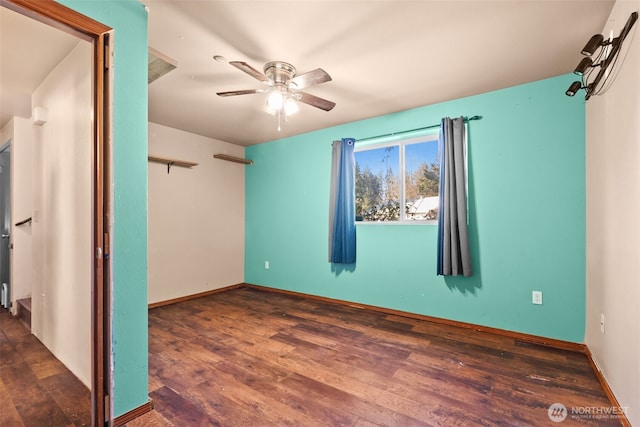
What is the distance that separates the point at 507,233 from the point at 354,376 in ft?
6.47

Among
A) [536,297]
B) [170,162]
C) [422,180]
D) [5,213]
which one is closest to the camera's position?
[536,297]

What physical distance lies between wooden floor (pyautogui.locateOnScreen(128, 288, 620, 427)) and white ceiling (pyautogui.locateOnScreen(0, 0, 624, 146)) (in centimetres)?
237

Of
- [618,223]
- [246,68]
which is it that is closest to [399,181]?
[618,223]

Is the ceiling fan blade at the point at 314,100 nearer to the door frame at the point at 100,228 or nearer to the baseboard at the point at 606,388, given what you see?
the door frame at the point at 100,228

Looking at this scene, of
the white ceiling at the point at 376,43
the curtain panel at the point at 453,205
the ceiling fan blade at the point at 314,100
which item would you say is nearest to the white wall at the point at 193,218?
the white ceiling at the point at 376,43

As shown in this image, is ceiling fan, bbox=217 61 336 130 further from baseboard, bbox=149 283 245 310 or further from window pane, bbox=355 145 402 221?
baseboard, bbox=149 283 245 310

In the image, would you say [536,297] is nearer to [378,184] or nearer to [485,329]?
→ [485,329]

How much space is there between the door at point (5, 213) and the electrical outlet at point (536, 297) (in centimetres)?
566

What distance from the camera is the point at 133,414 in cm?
158

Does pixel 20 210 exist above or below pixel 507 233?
above

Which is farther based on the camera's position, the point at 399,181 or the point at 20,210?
the point at 399,181

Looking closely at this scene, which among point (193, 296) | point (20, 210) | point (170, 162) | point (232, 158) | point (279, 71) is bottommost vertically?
point (193, 296)

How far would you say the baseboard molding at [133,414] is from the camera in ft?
4.99

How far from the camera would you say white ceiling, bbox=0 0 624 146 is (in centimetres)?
174
